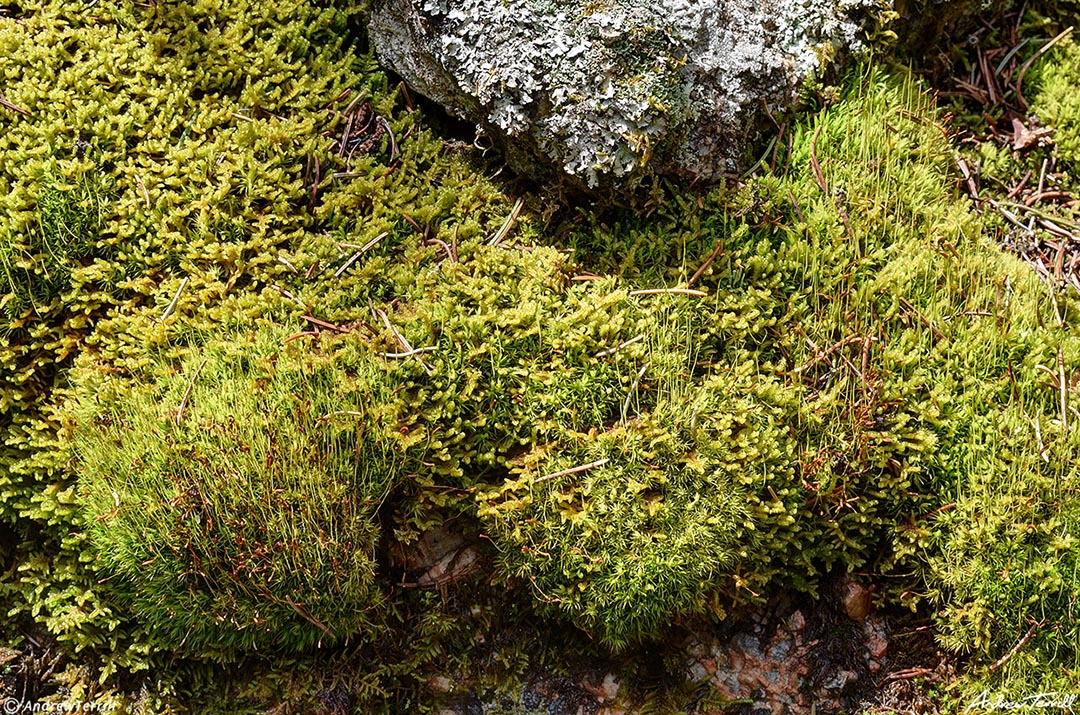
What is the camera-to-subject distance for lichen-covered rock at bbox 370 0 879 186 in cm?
305

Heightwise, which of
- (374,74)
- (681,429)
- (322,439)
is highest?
(374,74)

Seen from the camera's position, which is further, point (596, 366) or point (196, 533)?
point (596, 366)

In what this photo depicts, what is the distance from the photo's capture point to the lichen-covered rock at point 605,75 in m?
3.05

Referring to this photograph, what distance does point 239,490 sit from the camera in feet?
8.94

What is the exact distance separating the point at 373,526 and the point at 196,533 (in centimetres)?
57

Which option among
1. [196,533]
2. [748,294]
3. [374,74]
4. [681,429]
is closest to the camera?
[196,533]

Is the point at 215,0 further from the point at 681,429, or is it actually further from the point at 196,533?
the point at 681,429

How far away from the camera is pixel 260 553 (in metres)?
2.73

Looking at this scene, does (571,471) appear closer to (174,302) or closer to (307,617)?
(307,617)

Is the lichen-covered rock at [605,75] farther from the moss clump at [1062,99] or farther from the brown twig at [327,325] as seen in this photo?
the moss clump at [1062,99]

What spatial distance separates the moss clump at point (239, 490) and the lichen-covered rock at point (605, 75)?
1.12 meters

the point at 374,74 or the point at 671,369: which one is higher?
the point at 374,74

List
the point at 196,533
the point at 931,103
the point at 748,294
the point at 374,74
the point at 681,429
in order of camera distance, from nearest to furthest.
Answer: the point at 196,533 → the point at 681,429 → the point at 748,294 → the point at 374,74 → the point at 931,103

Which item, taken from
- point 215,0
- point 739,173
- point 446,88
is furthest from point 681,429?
point 215,0
